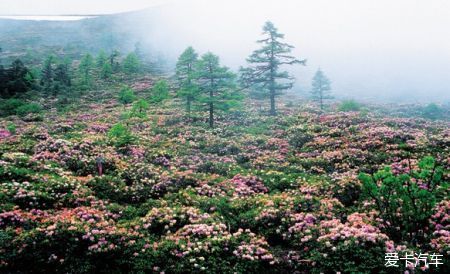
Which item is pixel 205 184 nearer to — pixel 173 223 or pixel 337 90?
pixel 173 223

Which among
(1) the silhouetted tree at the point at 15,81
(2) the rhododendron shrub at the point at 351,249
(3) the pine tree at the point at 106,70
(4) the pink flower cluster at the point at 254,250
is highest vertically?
(3) the pine tree at the point at 106,70

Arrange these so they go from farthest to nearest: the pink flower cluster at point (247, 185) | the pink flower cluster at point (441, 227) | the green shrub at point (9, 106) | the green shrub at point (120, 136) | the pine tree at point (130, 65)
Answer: the pine tree at point (130, 65) < the green shrub at point (9, 106) < the green shrub at point (120, 136) < the pink flower cluster at point (247, 185) < the pink flower cluster at point (441, 227)

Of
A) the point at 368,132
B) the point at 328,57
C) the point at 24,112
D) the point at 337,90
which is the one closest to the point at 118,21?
the point at 328,57

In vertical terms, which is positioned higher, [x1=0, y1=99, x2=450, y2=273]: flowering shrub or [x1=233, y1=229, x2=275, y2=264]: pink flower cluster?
[x1=0, y1=99, x2=450, y2=273]: flowering shrub

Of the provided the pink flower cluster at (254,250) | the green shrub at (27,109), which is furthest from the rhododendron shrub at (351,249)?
the green shrub at (27,109)

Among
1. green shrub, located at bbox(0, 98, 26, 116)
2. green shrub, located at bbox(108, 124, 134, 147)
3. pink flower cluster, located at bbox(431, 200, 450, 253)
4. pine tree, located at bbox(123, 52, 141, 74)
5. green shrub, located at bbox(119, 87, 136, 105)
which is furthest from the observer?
pine tree, located at bbox(123, 52, 141, 74)

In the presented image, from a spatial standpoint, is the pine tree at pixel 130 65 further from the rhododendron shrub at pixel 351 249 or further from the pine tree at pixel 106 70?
the rhododendron shrub at pixel 351 249

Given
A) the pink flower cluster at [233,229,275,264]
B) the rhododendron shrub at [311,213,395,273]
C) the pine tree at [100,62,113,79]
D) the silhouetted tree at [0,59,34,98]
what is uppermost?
the pine tree at [100,62,113,79]

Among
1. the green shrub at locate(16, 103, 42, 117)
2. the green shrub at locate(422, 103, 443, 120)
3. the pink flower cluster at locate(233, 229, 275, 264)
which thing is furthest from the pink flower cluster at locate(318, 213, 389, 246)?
the green shrub at locate(422, 103, 443, 120)

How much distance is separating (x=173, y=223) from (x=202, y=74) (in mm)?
20532

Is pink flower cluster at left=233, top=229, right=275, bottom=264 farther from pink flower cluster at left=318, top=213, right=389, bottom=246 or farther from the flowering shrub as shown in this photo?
pink flower cluster at left=318, top=213, right=389, bottom=246

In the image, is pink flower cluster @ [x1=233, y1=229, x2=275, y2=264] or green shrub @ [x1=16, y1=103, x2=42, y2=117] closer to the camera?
pink flower cluster @ [x1=233, y1=229, x2=275, y2=264]

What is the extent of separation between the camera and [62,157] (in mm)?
18219

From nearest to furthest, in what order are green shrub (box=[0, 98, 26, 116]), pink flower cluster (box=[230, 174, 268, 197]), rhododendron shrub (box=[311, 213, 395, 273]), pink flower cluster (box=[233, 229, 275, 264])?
rhododendron shrub (box=[311, 213, 395, 273]) < pink flower cluster (box=[233, 229, 275, 264]) < pink flower cluster (box=[230, 174, 268, 197]) < green shrub (box=[0, 98, 26, 116])
